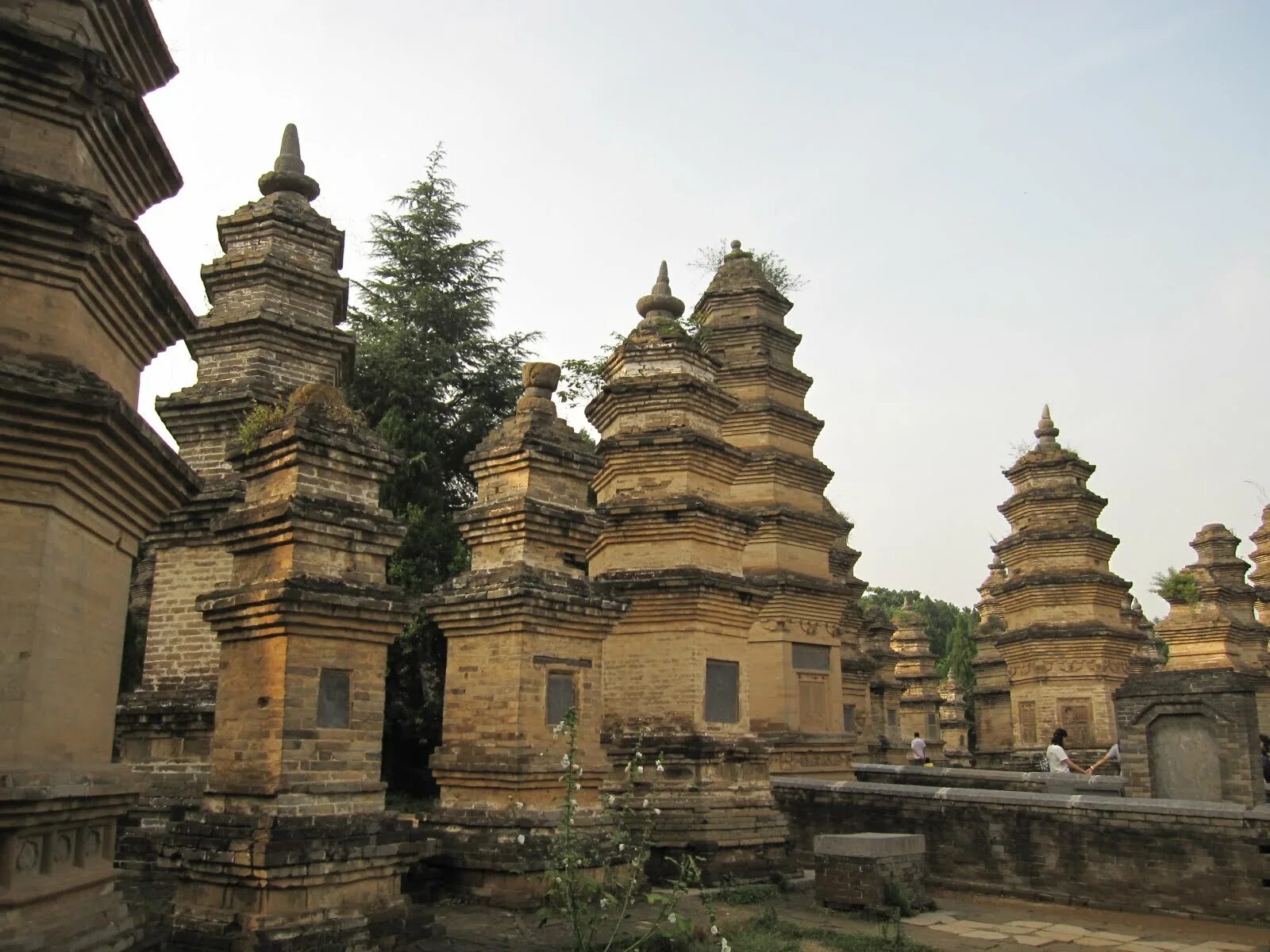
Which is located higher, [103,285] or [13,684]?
[103,285]

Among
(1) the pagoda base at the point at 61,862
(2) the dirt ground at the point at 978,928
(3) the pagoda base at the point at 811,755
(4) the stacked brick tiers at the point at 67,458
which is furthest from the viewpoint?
(3) the pagoda base at the point at 811,755

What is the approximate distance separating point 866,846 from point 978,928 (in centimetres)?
150

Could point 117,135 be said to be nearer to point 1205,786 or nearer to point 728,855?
point 728,855

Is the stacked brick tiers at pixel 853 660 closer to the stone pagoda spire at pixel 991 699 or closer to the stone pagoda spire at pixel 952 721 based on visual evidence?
the stone pagoda spire at pixel 991 699

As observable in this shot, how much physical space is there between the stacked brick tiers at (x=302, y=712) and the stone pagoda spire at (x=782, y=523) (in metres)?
8.63

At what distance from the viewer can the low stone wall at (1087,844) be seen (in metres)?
12.7

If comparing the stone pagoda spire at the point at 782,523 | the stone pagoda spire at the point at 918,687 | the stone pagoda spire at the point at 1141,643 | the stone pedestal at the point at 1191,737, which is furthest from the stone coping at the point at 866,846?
the stone pagoda spire at the point at 918,687

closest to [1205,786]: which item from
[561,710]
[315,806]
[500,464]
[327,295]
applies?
[561,710]

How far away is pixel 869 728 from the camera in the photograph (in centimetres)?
2809

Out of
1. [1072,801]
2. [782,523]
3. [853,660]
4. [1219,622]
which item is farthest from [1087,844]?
[1219,622]

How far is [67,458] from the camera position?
6582 mm

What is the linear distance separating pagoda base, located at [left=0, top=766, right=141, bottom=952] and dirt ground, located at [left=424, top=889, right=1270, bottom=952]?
3176 mm

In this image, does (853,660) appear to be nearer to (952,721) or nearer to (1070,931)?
(1070,931)

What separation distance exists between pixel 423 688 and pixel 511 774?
27.5 feet
